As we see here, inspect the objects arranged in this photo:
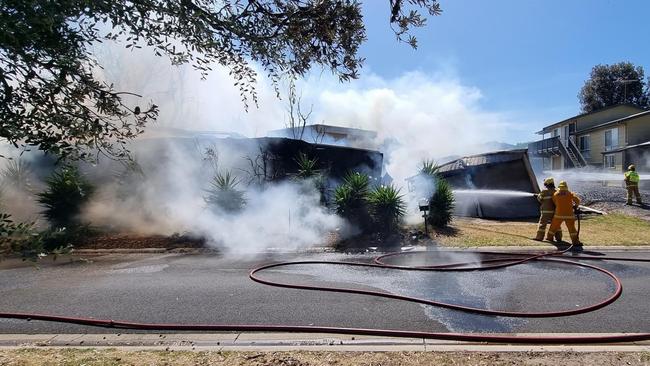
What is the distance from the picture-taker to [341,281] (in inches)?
258

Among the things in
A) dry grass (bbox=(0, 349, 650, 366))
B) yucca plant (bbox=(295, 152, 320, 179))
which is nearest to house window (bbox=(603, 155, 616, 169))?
yucca plant (bbox=(295, 152, 320, 179))

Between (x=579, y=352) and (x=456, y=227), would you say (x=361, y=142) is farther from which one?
(x=579, y=352)

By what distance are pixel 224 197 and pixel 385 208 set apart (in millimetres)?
3883

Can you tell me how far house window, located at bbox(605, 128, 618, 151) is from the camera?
3066 cm

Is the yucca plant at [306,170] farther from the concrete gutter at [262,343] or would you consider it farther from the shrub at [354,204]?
the concrete gutter at [262,343]

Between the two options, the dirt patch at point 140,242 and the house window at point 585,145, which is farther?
the house window at point 585,145

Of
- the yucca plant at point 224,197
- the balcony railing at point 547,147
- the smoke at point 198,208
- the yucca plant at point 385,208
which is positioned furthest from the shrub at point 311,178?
the balcony railing at point 547,147

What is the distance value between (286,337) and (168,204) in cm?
910

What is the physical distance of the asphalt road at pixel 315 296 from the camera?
4594mm

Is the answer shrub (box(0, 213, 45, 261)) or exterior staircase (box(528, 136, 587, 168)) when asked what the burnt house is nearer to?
shrub (box(0, 213, 45, 261))

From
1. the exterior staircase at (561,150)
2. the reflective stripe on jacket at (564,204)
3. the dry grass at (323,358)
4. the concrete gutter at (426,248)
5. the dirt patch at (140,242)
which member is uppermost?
the exterior staircase at (561,150)

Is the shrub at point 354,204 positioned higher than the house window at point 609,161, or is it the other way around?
the house window at point 609,161

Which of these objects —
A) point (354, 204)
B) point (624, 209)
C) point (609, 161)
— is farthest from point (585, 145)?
point (354, 204)

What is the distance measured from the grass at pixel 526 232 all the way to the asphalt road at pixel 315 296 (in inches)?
81.6
